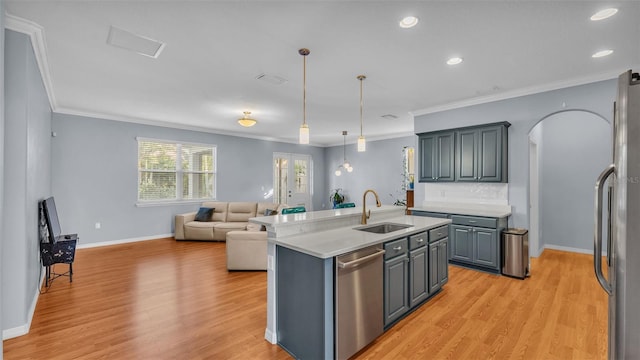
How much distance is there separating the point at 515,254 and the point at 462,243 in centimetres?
70

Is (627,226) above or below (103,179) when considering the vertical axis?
below

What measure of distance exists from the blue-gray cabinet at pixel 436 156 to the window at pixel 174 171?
545 centimetres

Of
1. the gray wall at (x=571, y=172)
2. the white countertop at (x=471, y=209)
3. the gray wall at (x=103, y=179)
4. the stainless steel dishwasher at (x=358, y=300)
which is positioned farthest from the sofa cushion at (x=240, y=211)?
the gray wall at (x=571, y=172)

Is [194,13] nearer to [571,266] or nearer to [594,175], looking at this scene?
[571,266]

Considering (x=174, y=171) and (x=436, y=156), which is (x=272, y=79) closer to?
(x=436, y=156)

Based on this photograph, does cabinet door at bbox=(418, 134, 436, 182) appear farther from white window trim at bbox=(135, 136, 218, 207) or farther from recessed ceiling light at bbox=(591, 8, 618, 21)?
white window trim at bbox=(135, 136, 218, 207)

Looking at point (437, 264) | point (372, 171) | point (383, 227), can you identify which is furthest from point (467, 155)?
point (372, 171)

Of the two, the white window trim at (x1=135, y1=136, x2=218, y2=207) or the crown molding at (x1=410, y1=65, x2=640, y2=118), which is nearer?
the crown molding at (x1=410, y1=65, x2=640, y2=118)

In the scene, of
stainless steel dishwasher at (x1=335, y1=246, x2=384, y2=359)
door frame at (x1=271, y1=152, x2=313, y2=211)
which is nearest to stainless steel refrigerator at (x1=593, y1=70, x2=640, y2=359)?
stainless steel dishwasher at (x1=335, y1=246, x2=384, y2=359)

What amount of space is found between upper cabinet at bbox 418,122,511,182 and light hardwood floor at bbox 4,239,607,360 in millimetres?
1589

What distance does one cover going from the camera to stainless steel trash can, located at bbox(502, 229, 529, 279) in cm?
402

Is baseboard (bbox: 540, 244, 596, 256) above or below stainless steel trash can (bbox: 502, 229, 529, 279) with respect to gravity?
below

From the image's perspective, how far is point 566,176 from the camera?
18.1ft

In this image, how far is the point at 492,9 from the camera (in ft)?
7.73
